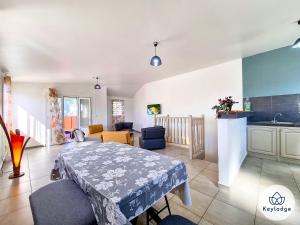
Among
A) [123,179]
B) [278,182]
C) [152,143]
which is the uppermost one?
[123,179]

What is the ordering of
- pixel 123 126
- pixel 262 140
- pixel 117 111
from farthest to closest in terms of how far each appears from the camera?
pixel 117 111 < pixel 123 126 < pixel 262 140

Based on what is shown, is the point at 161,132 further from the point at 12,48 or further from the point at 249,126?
the point at 12,48

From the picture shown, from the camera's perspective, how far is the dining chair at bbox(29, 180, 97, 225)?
3.03 ft

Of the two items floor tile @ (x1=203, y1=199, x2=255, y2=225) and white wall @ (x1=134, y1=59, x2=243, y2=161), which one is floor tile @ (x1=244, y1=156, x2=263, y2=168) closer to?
white wall @ (x1=134, y1=59, x2=243, y2=161)

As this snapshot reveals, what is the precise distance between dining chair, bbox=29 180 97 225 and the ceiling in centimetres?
207

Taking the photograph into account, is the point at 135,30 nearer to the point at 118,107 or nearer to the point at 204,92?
the point at 204,92

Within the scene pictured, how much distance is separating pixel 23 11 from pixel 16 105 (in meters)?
4.85

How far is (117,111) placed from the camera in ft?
28.6

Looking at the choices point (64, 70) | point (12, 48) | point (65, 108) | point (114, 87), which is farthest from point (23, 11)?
point (114, 87)

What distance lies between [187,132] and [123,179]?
4277 mm

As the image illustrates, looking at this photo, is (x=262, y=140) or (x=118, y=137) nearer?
(x=262, y=140)

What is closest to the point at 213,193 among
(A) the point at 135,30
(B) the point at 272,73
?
(A) the point at 135,30

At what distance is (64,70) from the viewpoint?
424 centimetres

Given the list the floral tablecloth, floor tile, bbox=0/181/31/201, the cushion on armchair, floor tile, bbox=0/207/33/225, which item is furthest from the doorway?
the floral tablecloth
